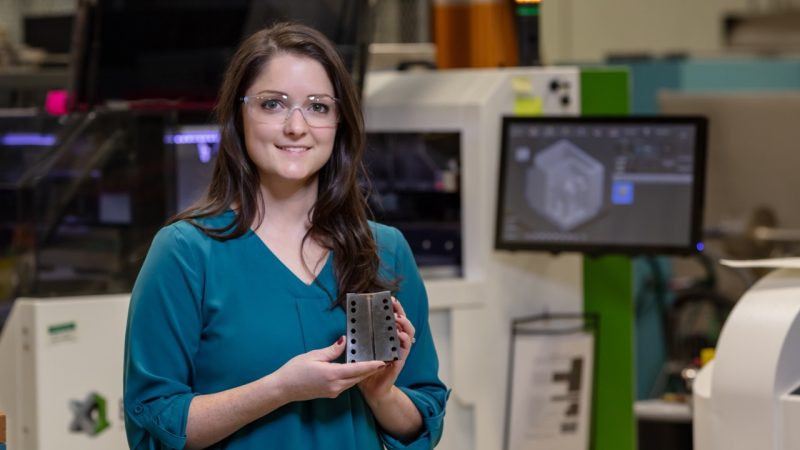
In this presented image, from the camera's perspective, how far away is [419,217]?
4.25m

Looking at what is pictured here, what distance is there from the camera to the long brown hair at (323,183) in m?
1.99

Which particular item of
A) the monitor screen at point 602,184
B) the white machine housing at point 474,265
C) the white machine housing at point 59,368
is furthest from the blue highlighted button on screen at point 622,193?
the white machine housing at point 59,368

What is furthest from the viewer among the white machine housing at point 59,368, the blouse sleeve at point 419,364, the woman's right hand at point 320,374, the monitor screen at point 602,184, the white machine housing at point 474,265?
the white machine housing at point 474,265

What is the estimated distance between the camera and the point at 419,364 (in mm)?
2119

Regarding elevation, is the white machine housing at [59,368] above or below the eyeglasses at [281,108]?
below

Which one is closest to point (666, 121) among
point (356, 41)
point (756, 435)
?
point (356, 41)

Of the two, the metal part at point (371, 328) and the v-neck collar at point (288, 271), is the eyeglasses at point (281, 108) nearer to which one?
the v-neck collar at point (288, 271)

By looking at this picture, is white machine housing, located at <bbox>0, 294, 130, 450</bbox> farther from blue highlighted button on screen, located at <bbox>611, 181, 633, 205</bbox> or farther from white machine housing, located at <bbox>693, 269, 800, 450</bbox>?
white machine housing, located at <bbox>693, 269, 800, 450</bbox>

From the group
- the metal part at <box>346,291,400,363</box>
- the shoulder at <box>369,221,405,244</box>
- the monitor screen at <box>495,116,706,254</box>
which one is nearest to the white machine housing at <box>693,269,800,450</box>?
the shoulder at <box>369,221,405,244</box>

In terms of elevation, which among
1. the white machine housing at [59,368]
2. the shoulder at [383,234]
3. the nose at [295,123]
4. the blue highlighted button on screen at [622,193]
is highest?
the nose at [295,123]

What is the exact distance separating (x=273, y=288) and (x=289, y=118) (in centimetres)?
25

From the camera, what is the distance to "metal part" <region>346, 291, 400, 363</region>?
1888 mm

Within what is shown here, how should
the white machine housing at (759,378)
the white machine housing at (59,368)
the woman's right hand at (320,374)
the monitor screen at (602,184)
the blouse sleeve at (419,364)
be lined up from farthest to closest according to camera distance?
the monitor screen at (602,184) < the white machine housing at (59,368) < the white machine housing at (759,378) < the blouse sleeve at (419,364) < the woman's right hand at (320,374)

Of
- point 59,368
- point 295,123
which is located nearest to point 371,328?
point 295,123
